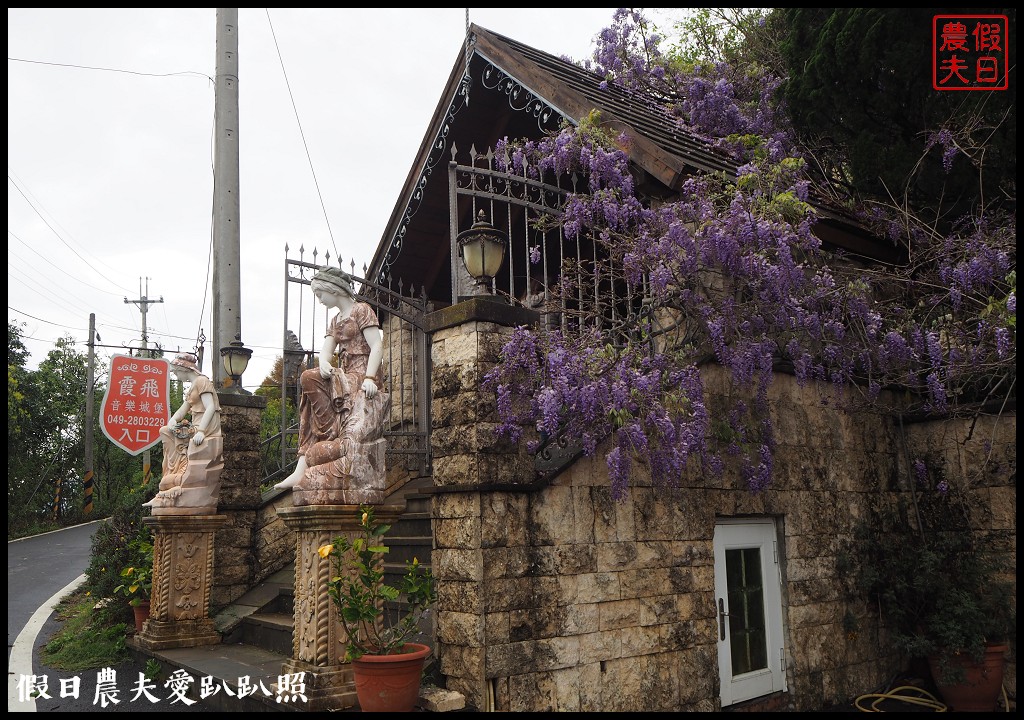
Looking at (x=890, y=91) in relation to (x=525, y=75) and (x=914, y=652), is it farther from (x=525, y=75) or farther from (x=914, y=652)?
(x=914, y=652)

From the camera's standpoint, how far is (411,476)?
857 centimetres

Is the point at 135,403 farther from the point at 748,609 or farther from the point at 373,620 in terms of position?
the point at 748,609

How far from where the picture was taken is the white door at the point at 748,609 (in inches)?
217

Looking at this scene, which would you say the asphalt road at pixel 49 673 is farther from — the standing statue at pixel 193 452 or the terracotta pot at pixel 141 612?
the standing statue at pixel 193 452

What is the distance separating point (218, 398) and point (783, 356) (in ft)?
17.1

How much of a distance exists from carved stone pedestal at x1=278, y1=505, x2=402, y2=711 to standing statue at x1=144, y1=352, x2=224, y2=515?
2404 mm

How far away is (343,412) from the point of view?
5152 millimetres

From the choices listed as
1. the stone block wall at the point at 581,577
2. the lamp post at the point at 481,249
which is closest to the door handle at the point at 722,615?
the stone block wall at the point at 581,577

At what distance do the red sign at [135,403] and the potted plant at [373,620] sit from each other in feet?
33.1

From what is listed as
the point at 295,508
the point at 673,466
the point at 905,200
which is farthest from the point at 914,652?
the point at 295,508

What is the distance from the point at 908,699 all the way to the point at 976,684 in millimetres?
515

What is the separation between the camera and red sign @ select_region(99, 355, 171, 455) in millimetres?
13484

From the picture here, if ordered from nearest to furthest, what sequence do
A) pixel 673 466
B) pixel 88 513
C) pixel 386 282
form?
pixel 673 466 → pixel 386 282 → pixel 88 513

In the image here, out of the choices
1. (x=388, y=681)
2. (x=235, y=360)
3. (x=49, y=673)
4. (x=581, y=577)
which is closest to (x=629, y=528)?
(x=581, y=577)
